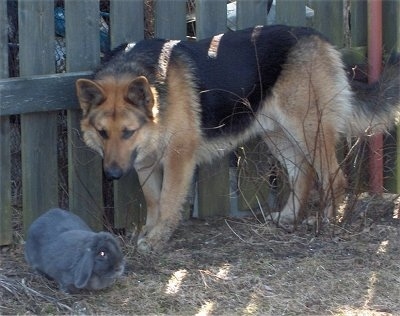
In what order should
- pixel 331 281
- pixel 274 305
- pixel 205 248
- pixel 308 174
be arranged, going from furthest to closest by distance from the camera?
pixel 308 174 < pixel 205 248 < pixel 331 281 < pixel 274 305

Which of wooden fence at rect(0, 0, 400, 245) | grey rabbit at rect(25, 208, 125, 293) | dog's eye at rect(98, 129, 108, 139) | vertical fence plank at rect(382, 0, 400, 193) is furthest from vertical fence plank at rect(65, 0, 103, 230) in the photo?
vertical fence plank at rect(382, 0, 400, 193)

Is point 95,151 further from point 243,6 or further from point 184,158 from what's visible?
point 243,6

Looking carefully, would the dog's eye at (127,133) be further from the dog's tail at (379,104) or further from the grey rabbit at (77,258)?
the dog's tail at (379,104)

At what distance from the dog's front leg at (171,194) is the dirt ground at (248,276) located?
128mm

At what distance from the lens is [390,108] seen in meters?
6.51

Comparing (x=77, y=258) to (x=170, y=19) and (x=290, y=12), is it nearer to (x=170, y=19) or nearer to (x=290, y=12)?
(x=170, y=19)

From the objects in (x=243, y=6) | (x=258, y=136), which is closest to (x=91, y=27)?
(x=243, y=6)

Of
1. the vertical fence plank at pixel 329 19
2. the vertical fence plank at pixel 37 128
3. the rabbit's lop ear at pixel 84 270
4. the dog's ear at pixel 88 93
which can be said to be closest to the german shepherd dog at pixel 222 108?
the dog's ear at pixel 88 93

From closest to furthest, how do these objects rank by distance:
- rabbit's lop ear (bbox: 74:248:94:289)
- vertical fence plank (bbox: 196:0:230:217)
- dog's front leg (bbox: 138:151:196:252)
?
rabbit's lop ear (bbox: 74:248:94:289), dog's front leg (bbox: 138:151:196:252), vertical fence plank (bbox: 196:0:230:217)

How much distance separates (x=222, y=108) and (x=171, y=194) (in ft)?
2.45

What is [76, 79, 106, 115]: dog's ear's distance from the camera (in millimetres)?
5543

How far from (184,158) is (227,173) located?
73 centimetres

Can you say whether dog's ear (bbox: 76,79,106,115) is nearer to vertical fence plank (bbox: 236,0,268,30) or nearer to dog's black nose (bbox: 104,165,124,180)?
dog's black nose (bbox: 104,165,124,180)

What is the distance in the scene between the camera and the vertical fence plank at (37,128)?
5.67 m
